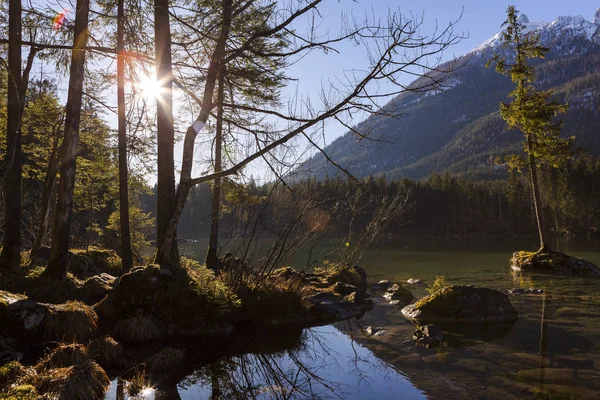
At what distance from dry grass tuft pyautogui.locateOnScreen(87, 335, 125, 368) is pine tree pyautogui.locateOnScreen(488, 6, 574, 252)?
20.4 metres

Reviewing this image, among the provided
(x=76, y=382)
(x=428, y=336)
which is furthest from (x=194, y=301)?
(x=428, y=336)

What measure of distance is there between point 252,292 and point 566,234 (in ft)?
207

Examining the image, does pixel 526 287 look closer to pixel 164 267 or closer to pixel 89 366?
pixel 164 267

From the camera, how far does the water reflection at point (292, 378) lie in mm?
5426

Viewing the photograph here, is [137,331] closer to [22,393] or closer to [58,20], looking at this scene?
[22,393]


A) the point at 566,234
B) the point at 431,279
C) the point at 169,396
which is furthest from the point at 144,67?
the point at 566,234

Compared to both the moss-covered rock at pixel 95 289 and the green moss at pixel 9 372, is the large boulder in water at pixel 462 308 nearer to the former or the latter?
the moss-covered rock at pixel 95 289

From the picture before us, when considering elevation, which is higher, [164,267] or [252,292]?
[164,267]

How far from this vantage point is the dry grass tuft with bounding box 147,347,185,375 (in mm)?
6125

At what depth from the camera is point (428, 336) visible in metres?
7.88

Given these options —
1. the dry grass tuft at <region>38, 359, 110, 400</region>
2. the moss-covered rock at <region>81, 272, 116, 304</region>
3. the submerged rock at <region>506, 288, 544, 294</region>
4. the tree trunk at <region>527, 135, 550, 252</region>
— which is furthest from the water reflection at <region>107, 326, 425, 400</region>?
the tree trunk at <region>527, 135, 550, 252</region>

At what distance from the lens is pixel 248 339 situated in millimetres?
8109

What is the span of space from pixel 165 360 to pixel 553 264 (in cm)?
1831

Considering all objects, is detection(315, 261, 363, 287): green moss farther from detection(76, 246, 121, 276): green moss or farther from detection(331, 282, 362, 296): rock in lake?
detection(76, 246, 121, 276): green moss
